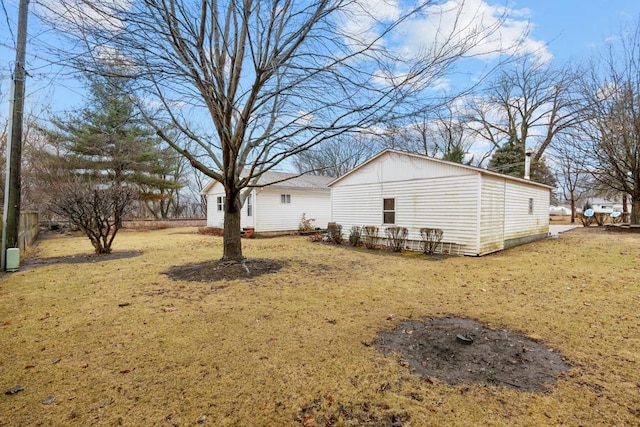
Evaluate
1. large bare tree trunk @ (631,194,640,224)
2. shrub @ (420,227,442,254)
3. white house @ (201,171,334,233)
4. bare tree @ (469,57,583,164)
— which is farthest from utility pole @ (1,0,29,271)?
large bare tree trunk @ (631,194,640,224)

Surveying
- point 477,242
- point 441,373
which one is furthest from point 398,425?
point 477,242

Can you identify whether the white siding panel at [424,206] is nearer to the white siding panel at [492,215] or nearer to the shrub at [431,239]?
the shrub at [431,239]

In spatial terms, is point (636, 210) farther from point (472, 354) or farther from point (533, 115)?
point (472, 354)

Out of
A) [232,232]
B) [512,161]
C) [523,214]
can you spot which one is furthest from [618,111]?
[232,232]

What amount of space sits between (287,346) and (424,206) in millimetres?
8323

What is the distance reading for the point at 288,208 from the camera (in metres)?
16.8

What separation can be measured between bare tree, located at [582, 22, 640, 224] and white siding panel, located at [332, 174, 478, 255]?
11243 millimetres

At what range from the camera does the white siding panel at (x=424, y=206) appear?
9258mm

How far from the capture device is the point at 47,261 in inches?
320

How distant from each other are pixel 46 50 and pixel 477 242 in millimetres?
10344

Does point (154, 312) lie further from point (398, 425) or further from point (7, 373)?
point (398, 425)

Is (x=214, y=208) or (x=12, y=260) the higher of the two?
(x=214, y=208)

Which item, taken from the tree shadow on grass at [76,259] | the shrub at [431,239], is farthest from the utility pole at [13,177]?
the shrub at [431,239]

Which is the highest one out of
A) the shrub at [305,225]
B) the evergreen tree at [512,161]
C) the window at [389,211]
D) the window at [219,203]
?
the evergreen tree at [512,161]
